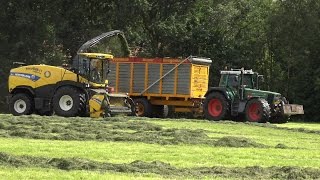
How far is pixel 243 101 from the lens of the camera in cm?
3036

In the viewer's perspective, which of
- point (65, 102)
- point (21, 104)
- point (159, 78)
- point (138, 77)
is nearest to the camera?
point (65, 102)

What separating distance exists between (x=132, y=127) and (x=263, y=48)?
79.8 ft

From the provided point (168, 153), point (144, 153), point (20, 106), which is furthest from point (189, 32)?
point (144, 153)

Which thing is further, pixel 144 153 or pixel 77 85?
pixel 77 85

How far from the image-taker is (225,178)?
1056 cm

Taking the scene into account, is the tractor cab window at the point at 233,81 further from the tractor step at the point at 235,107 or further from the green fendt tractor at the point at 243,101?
the tractor step at the point at 235,107

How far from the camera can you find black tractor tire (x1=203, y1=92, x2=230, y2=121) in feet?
100

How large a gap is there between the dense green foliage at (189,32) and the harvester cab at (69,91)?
13.3 meters

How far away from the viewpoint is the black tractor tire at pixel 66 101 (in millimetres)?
27094

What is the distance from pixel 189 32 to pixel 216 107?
12.4 meters

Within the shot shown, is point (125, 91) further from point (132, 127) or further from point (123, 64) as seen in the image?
point (132, 127)

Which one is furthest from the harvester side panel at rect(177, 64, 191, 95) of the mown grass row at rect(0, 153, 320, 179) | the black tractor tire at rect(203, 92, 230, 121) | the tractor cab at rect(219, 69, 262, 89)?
the mown grass row at rect(0, 153, 320, 179)

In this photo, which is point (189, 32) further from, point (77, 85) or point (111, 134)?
point (111, 134)

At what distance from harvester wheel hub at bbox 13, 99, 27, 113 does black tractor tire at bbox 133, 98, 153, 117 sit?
5.69 metres
